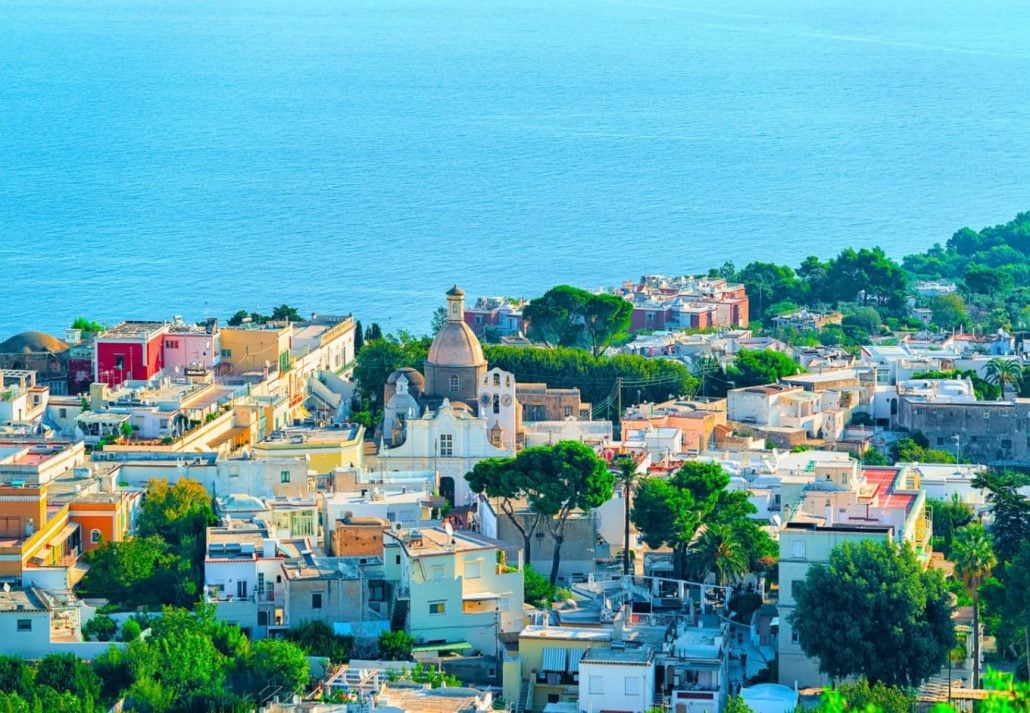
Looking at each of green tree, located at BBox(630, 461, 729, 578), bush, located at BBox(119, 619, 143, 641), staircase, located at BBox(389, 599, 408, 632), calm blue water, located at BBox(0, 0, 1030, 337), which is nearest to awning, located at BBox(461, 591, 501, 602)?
staircase, located at BBox(389, 599, 408, 632)

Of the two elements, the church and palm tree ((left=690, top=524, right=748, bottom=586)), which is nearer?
palm tree ((left=690, top=524, right=748, bottom=586))

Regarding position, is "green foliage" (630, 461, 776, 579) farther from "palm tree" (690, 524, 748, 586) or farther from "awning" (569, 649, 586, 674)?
"awning" (569, 649, 586, 674)

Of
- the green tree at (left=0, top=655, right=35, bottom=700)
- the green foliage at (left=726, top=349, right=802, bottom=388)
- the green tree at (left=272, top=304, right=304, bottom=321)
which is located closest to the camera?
the green tree at (left=0, top=655, right=35, bottom=700)

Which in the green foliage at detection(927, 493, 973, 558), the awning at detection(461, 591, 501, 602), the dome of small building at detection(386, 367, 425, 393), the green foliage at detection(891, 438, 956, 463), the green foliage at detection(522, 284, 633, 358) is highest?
the green foliage at detection(522, 284, 633, 358)

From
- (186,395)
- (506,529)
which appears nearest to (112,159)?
(186,395)

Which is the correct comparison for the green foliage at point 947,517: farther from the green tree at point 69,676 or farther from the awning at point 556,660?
the green tree at point 69,676

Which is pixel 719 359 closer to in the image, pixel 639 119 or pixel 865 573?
pixel 865 573

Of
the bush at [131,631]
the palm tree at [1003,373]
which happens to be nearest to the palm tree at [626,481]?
the bush at [131,631]
